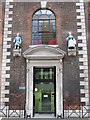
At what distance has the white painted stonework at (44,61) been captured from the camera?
714 inches

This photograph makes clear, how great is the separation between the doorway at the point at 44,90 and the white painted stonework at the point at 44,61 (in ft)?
1.39

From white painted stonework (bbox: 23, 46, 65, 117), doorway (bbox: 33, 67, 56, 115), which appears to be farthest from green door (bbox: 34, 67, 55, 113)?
white painted stonework (bbox: 23, 46, 65, 117)

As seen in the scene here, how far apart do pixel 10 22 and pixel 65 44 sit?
170 inches

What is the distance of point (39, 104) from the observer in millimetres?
18703

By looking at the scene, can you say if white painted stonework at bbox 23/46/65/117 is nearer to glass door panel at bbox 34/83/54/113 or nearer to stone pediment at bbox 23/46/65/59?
stone pediment at bbox 23/46/65/59

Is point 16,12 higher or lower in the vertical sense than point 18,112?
higher

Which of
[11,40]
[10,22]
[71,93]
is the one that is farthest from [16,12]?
[71,93]

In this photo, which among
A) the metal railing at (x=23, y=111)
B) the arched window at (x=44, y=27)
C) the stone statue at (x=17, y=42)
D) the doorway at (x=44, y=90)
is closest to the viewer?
the metal railing at (x=23, y=111)

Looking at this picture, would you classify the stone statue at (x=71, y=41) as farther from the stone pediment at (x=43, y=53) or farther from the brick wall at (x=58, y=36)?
the stone pediment at (x=43, y=53)

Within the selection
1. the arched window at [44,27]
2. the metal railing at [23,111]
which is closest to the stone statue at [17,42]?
the arched window at [44,27]

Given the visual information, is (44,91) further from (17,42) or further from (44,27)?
(44,27)

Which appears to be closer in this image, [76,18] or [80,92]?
[80,92]

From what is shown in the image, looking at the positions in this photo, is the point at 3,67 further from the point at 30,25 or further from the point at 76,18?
the point at 76,18

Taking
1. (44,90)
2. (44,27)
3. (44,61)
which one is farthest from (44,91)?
(44,27)
